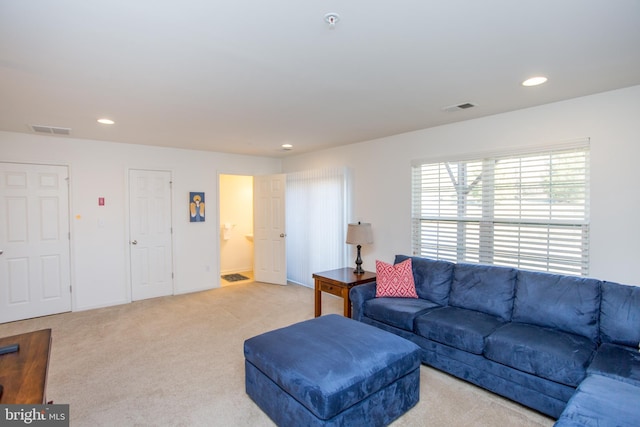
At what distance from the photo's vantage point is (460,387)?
265cm

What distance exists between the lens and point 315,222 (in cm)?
566

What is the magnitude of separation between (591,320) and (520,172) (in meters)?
1.50

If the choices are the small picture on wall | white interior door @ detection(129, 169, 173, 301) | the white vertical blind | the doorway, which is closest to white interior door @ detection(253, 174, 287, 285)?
the white vertical blind

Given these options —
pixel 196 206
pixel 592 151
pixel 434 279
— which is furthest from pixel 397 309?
pixel 196 206

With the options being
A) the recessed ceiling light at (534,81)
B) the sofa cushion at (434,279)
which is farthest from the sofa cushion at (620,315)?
the recessed ceiling light at (534,81)

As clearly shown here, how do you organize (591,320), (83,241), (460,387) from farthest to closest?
1. (83,241)
2. (460,387)
3. (591,320)

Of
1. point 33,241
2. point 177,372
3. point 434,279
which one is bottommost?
point 177,372

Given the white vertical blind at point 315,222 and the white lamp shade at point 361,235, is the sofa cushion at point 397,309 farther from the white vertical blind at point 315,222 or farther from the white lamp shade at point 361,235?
the white vertical blind at point 315,222

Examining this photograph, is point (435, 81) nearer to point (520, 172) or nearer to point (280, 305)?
point (520, 172)

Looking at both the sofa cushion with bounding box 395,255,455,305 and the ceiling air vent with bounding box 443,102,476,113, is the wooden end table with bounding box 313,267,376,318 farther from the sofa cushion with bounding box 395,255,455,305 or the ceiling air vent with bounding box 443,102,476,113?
the ceiling air vent with bounding box 443,102,476,113

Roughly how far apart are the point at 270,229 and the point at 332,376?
171 inches

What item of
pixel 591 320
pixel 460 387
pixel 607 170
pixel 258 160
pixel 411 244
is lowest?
pixel 460 387

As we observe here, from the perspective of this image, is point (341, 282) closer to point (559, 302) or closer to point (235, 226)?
point (559, 302)

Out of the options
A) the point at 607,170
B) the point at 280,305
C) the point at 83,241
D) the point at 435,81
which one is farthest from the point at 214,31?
the point at 83,241
